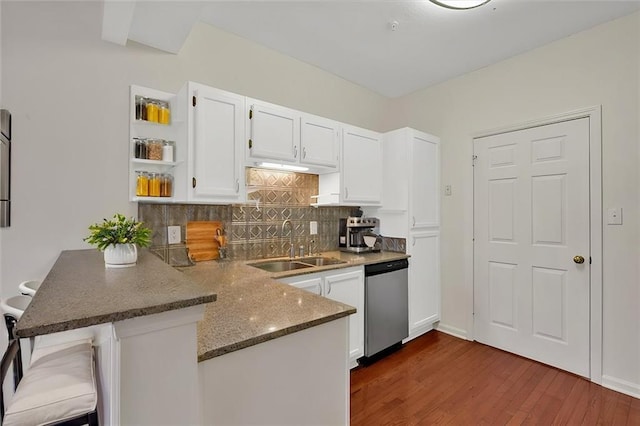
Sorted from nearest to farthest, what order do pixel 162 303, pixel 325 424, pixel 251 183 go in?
pixel 162 303
pixel 325 424
pixel 251 183

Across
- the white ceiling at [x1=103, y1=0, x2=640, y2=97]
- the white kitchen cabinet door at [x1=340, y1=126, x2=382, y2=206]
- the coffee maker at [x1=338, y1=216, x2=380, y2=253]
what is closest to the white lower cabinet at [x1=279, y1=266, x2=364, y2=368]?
the coffee maker at [x1=338, y1=216, x2=380, y2=253]

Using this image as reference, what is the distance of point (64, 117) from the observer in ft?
6.52

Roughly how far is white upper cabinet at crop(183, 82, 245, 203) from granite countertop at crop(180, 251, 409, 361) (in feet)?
1.94

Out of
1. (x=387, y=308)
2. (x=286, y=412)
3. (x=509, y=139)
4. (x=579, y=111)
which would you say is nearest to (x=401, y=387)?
(x=387, y=308)

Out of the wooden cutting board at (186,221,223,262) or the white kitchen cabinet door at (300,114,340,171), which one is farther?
the white kitchen cabinet door at (300,114,340,171)

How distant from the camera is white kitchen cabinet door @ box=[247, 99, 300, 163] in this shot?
2379 millimetres

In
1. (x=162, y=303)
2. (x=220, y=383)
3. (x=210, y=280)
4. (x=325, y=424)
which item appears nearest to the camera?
(x=162, y=303)

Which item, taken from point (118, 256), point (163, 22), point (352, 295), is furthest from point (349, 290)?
point (163, 22)

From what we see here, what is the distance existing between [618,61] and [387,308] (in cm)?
269

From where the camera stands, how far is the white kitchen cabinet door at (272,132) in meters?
2.38

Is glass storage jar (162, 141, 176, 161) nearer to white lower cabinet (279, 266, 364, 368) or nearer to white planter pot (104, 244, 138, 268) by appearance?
white planter pot (104, 244, 138, 268)

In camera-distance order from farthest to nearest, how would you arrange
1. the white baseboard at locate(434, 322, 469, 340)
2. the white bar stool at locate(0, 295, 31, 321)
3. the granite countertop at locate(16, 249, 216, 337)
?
the white baseboard at locate(434, 322, 469, 340) < the white bar stool at locate(0, 295, 31, 321) < the granite countertop at locate(16, 249, 216, 337)

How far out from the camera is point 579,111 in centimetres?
256

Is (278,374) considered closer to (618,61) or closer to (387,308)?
(387,308)
